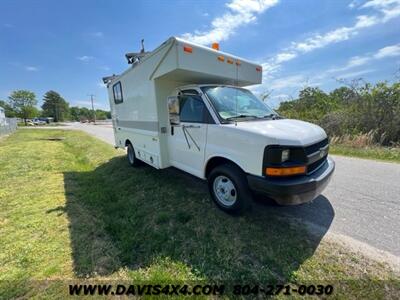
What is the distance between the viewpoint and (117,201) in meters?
4.61

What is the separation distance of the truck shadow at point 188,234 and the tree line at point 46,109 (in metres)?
77.6

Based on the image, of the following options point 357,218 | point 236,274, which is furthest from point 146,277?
point 357,218

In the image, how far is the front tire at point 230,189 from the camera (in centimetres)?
315

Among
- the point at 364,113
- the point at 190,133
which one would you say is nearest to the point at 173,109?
the point at 190,133

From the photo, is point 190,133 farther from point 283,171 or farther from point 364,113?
point 364,113

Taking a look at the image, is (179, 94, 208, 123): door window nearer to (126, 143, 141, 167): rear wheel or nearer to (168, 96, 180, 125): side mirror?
(168, 96, 180, 125): side mirror

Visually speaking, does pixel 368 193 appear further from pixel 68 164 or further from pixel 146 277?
pixel 68 164

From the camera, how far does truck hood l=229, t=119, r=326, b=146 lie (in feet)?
8.93

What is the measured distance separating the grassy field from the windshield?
5.49 feet

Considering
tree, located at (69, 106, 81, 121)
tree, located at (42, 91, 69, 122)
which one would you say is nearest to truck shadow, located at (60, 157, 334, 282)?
tree, located at (42, 91, 69, 122)

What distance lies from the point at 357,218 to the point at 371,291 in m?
1.51

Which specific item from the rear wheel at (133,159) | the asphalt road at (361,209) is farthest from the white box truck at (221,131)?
the rear wheel at (133,159)

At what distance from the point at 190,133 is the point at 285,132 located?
1740mm

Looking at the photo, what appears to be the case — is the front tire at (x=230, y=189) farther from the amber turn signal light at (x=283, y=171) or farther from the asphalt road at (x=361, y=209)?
the asphalt road at (x=361, y=209)
